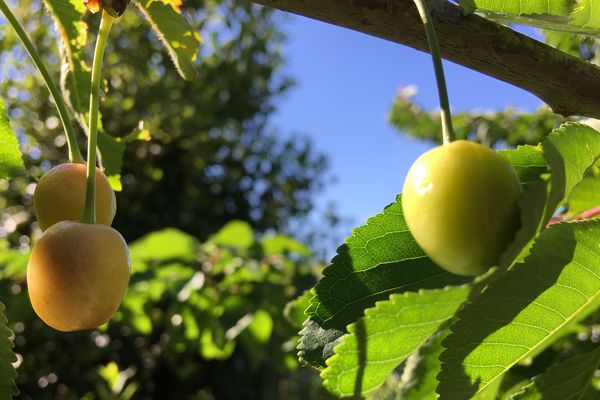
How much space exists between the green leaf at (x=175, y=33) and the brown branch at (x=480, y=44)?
16 centimetres

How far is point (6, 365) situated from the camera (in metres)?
0.42

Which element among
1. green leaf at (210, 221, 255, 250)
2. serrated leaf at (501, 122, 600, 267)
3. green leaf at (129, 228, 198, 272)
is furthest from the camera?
green leaf at (210, 221, 255, 250)

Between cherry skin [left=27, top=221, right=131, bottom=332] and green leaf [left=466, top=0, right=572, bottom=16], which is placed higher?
green leaf [left=466, top=0, right=572, bottom=16]

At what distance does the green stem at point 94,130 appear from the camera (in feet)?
1.43

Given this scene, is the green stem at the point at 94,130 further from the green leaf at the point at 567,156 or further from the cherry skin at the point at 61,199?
the green leaf at the point at 567,156

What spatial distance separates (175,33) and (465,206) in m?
0.36

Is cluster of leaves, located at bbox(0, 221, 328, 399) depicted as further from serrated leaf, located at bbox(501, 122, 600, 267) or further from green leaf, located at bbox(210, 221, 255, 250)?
serrated leaf, located at bbox(501, 122, 600, 267)

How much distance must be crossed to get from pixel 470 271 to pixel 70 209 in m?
0.28

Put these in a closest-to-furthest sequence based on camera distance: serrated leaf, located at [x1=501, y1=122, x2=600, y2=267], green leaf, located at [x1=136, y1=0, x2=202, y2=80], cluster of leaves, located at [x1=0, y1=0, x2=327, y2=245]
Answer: serrated leaf, located at [x1=501, y1=122, x2=600, y2=267] → green leaf, located at [x1=136, y1=0, x2=202, y2=80] → cluster of leaves, located at [x1=0, y1=0, x2=327, y2=245]

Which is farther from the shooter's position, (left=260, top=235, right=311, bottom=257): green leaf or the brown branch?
(left=260, top=235, right=311, bottom=257): green leaf

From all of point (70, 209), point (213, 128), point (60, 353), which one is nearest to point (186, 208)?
point (213, 128)

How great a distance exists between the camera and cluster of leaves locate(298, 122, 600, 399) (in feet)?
1.09

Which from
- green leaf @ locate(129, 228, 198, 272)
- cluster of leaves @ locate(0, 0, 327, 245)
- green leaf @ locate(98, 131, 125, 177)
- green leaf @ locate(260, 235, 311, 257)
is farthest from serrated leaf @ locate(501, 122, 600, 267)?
cluster of leaves @ locate(0, 0, 327, 245)

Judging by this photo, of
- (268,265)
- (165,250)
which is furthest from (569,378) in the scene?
(165,250)
